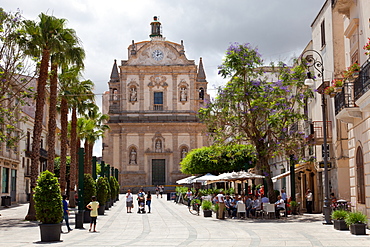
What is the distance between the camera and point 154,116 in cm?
6500

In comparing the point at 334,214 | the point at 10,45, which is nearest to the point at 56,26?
the point at 10,45

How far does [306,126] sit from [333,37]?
21.9 ft

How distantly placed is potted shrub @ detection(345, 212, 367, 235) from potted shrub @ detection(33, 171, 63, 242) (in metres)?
9.02

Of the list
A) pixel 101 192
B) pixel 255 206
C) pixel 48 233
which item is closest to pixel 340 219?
pixel 255 206

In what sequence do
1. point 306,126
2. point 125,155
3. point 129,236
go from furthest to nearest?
point 125,155
point 306,126
point 129,236

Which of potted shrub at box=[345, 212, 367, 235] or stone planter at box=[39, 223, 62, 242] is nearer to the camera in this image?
stone planter at box=[39, 223, 62, 242]

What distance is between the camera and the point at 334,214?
17.4 meters

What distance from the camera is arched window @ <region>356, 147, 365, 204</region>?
701 inches

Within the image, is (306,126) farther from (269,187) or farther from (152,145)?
(152,145)

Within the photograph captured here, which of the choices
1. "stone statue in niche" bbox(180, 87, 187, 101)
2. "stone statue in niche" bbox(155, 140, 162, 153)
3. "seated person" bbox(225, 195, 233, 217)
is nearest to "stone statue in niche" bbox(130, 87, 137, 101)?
"stone statue in niche" bbox(180, 87, 187, 101)

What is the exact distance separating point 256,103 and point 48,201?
12.6 m

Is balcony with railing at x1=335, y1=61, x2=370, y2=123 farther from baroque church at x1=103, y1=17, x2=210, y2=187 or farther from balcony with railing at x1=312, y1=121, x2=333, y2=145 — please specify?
baroque church at x1=103, y1=17, x2=210, y2=187

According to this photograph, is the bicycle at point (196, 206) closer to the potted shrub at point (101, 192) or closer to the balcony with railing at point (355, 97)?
the potted shrub at point (101, 192)

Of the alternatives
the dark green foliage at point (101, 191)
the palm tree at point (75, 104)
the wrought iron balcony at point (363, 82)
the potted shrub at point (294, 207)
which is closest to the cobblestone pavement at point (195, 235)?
the potted shrub at point (294, 207)
